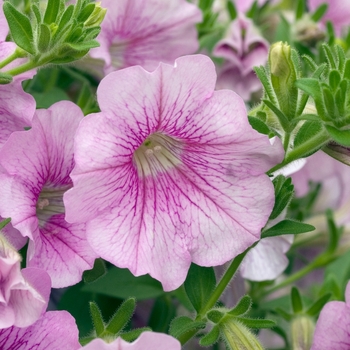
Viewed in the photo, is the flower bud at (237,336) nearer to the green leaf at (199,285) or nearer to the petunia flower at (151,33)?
the green leaf at (199,285)

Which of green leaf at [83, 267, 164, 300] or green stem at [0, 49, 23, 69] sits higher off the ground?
green stem at [0, 49, 23, 69]

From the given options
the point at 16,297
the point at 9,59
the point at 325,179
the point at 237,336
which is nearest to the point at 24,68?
the point at 9,59

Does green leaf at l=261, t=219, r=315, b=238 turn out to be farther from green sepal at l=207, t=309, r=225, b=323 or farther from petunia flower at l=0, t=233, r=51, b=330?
petunia flower at l=0, t=233, r=51, b=330

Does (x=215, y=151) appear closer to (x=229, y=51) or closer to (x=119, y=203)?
(x=119, y=203)

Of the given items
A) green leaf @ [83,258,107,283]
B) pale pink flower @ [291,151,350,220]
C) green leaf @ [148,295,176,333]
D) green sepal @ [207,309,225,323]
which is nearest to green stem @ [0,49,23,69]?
green leaf @ [83,258,107,283]

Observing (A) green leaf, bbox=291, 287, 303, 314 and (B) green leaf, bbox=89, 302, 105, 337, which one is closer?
(B) green leaf, bbox=89, 302, 105, 337

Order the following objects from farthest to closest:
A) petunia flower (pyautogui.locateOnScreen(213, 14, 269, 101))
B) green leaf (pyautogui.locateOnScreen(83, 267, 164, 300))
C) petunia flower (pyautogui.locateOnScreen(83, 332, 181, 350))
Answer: petunia flower (pyautogui.locateOnScreen(213, 14, 269, 101)) < green leaf (pyautogui.locateOnScreen(83, 267, 164, 300)) < petunia flower (pyautogui.locateOnScreen(83, 332, 181, 350))

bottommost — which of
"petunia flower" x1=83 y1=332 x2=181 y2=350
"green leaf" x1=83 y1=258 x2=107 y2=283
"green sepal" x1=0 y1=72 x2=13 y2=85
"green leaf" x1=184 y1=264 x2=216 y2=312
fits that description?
"green leaf" x1=184 y1=264 x2=216 y2=312
